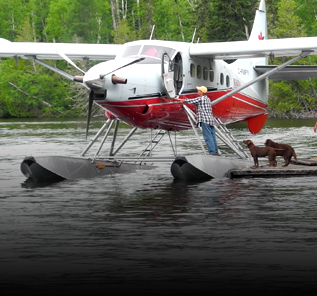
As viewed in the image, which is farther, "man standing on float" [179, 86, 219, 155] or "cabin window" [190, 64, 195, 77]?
"cabin window" [190, 64, 195, 77]

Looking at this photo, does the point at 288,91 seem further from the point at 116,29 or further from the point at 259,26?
the point at 259,26

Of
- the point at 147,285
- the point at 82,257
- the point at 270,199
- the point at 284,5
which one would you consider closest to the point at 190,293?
the point at 147,285

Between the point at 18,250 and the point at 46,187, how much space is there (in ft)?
16.2

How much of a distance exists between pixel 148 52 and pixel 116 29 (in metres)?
60.5

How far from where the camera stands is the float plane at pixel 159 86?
11.8m

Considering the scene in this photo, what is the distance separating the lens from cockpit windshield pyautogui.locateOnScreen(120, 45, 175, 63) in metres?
12.5

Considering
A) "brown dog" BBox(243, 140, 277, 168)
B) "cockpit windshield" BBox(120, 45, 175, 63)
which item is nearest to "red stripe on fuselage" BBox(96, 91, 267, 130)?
"cockpit windshield" BBox(120, 45, 175, 63)

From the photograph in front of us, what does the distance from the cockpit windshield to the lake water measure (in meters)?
2.41

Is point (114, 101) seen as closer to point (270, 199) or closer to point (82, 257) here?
point (270, 199)

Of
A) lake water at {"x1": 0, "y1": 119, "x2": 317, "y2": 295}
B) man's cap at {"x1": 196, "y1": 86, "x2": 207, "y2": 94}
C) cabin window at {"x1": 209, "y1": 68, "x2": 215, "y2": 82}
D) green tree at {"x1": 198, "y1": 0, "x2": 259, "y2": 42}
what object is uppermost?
green tree at {"x1": 198, "y1": 0, "x2": 259, "y2": 42}

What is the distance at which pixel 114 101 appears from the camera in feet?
38.3

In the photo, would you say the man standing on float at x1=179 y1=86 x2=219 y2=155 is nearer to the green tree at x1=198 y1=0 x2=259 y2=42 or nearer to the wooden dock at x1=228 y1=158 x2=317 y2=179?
the wooden dock at x1=228 y1=158 x2=317 y2=179

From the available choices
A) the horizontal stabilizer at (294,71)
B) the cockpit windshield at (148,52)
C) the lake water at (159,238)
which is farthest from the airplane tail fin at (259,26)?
the lake water at (159,238)

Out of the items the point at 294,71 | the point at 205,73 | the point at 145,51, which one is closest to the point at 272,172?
the point at 205,73
